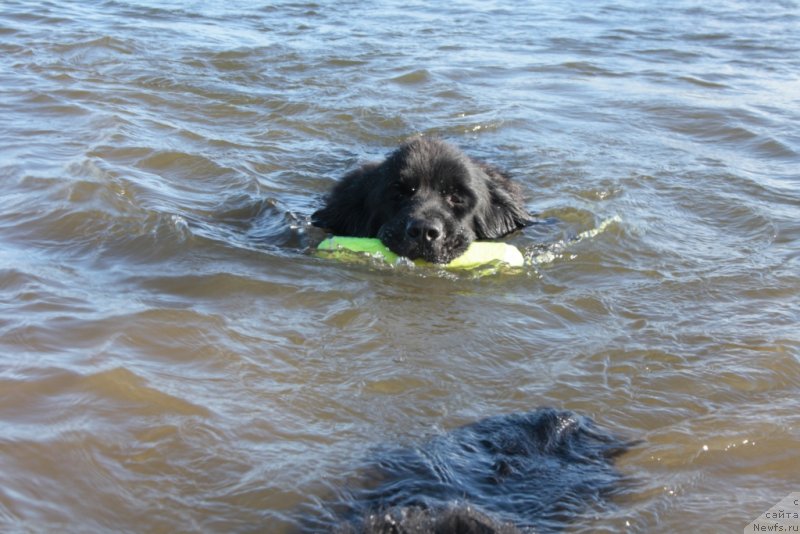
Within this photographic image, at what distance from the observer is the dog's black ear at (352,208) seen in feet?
20.2

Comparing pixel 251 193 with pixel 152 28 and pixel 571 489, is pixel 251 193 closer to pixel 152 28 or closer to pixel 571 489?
pixel 571 489

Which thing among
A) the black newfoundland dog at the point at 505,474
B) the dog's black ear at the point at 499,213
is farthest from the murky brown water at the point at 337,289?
the dog's black ear at the point at 499,213

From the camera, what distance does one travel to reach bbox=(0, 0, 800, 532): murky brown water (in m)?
3.35

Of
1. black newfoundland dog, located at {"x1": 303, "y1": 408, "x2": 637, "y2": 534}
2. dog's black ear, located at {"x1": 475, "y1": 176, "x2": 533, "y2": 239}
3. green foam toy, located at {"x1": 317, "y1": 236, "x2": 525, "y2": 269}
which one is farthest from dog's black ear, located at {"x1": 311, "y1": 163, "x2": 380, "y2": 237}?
black newfoundland dog, located at {"x1": 303, "y1": 408, "x2": 637, "y2": 534}

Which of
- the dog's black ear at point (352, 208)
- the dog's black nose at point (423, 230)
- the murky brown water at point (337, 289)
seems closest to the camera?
the murky brown water at point (337, 289)

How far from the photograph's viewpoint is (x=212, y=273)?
5.23 m

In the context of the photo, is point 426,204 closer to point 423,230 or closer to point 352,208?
point 423,230

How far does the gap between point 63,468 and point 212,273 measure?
82.9 inches

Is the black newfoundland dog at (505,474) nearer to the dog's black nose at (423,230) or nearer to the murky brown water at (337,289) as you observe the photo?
the murky brown water at (337,289)

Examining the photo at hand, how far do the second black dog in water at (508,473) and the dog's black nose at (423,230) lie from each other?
198cm

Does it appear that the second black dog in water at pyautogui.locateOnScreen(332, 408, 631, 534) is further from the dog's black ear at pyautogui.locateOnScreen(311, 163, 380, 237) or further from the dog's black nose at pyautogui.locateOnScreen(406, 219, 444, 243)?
the dog's black ear at pyautogui.locateOnScreen(311, 163, 380, 237)

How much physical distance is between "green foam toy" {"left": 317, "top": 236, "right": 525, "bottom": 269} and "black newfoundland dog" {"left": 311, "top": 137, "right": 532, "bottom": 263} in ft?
0.16

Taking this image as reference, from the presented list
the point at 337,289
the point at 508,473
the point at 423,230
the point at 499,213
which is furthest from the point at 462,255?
the point at 508,473

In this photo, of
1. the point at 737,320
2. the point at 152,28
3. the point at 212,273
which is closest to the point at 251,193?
the point at 212,273
